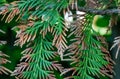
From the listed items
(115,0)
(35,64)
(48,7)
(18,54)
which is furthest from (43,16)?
(18,54)

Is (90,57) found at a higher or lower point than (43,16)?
lower

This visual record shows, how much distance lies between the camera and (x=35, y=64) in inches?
30.8

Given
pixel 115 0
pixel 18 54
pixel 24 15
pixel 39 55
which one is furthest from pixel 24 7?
pixel 18 54

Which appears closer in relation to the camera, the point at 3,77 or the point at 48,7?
the point at 48,7

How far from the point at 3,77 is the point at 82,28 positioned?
0.70 meters

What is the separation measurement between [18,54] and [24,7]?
1.96 ft

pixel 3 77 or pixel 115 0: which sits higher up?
pixel 115 0

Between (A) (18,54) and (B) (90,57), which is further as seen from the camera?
(A) (18,54)

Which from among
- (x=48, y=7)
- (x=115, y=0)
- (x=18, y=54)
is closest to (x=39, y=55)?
(x=48, y=7)

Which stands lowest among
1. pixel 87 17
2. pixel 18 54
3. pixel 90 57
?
pixel 18 54

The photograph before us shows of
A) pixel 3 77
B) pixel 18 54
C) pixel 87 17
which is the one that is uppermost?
pixel 87 17

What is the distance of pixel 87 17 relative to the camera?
829 mm

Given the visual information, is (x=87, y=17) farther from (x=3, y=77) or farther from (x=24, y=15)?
(x=3, y=77)

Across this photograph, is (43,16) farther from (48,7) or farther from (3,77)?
(3,77)
